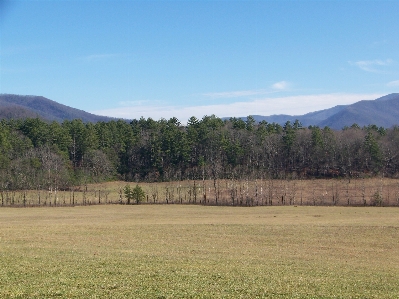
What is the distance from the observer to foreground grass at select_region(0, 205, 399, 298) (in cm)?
1736

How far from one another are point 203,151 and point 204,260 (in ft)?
387

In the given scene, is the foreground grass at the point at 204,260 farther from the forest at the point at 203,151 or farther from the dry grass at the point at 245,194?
the forest at the point at 203,151

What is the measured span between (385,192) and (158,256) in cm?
8537

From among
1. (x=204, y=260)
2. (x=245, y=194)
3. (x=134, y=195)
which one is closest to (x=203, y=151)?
(x=245, y=194)

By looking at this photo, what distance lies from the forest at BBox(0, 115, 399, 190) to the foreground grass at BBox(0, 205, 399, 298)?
77040 mm

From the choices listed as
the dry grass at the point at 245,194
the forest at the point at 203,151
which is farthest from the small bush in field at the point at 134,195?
the forest at the point at 203,151

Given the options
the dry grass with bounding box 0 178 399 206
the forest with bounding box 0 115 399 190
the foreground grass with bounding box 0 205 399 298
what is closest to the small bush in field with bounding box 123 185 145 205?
the dry grass with bounding box 0 178 399 206

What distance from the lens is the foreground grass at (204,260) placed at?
683 inches

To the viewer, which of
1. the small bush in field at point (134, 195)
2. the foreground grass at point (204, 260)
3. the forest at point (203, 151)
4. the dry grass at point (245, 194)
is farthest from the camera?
the forest at point (203, 151)

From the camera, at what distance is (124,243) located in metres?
35.5

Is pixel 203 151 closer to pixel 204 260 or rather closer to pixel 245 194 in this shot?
pixel 245 194

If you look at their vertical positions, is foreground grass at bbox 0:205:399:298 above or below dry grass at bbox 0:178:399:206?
above

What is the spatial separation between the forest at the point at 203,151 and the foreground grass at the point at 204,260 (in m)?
77.0

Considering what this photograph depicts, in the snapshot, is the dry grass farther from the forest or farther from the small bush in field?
the forest
